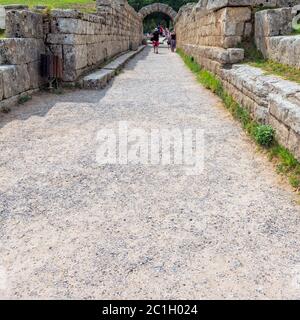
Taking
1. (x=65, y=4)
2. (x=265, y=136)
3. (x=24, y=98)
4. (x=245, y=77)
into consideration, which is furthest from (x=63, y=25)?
(x=265, y=136)

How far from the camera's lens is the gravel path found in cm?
230

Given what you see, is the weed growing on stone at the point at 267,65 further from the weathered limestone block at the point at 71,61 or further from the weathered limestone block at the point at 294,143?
the weathered limestone block at the point at 71,61

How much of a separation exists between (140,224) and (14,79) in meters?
4.81

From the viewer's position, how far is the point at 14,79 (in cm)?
657

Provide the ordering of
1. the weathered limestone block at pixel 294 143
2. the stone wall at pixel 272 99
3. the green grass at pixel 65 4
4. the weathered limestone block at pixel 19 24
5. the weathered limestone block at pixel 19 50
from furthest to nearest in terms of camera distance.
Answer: the green grass at pixel 65 4 → the weathered limestone block at pixel 19 24 → the weathered limestone block at pixel 19 50 → the stone wall at pixel 272 99 → the weathered limestone block at pixel 294 143

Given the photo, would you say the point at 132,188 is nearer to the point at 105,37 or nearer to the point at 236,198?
the point at 236,198

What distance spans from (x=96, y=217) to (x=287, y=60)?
454 cm

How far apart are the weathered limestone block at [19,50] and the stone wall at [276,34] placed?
4.86m

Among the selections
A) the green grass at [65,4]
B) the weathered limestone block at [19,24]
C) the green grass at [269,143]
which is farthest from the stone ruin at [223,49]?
the green grass at [65,4]

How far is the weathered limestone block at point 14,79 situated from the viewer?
6180 millimetres

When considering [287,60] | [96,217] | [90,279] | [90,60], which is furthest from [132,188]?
[90,60]

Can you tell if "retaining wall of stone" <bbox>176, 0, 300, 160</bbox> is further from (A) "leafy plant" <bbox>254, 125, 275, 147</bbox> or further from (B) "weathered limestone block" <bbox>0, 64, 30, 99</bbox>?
(B) "weathered limestone block" <bbox>0, 64, 30, 99</bbox>

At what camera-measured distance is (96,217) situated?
305cm

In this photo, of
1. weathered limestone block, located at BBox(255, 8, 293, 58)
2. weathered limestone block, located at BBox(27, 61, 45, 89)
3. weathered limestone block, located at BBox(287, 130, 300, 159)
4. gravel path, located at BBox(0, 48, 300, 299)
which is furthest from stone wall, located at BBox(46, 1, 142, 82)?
weathered limestone block, located at BBox(287, 130, 300, 159)
